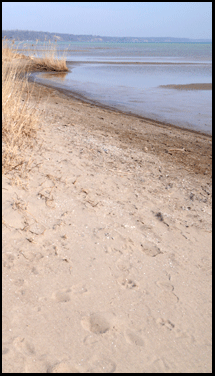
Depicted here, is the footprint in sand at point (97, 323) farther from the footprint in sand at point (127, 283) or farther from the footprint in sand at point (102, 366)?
the footprint in sand at point (127, 283)

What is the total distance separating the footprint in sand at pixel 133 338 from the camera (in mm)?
2166

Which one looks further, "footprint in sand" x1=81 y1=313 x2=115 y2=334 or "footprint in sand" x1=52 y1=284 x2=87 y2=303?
"footprint in sand" x1=52 y1=284 x2=87 y2=303

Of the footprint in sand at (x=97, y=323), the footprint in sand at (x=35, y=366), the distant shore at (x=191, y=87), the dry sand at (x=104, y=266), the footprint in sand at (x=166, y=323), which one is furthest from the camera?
the distant shore at (x=191, y=87)

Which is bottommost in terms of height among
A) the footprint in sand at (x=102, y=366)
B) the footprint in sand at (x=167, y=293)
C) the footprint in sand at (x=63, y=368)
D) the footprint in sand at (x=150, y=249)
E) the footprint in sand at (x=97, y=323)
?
the footprint in sand at (x=102, y=366)

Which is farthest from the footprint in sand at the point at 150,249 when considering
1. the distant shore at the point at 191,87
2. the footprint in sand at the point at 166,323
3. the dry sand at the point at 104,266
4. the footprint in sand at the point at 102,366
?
the distant shore at the point at 191,87

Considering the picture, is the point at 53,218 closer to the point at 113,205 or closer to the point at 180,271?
the point at 113,205

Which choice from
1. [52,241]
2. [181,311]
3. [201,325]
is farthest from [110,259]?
[201,325]

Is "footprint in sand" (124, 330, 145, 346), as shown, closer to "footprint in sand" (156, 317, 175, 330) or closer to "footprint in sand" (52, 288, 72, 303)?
"footprint in sand" (156, 317, 175, 330)

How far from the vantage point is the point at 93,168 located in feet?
15.0

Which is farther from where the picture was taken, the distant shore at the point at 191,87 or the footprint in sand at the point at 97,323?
the distant shore at the point at 191,87

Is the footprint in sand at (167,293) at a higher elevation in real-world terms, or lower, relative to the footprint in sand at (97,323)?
higher

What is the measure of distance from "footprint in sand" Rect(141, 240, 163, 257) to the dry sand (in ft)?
0.04

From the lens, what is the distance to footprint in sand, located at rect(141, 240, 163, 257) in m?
3.10

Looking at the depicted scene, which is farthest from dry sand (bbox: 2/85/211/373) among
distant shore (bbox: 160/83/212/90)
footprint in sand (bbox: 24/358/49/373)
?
distant shore (bbox: 160/83/212/90)
